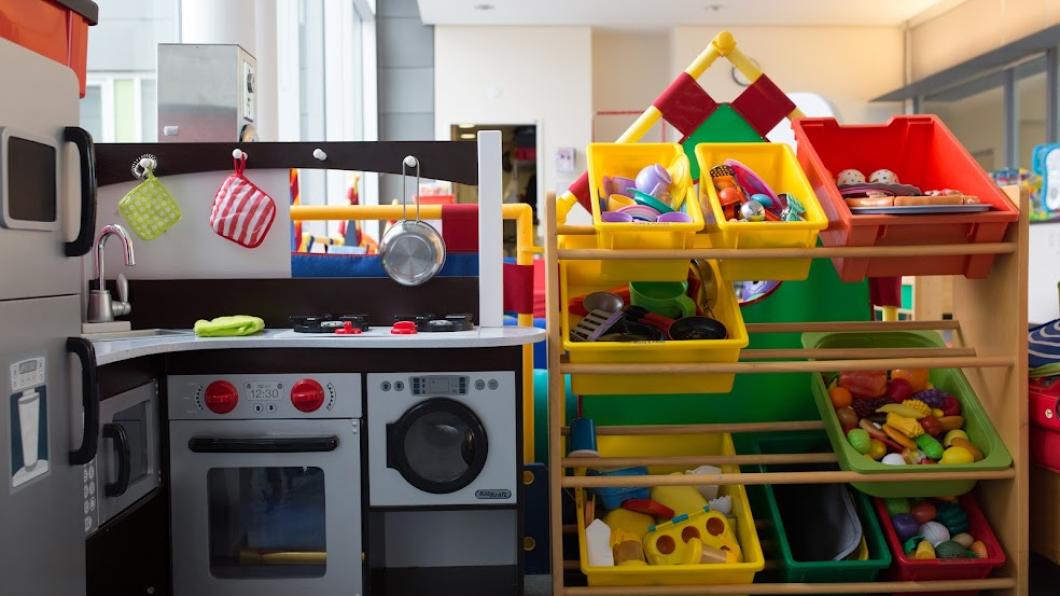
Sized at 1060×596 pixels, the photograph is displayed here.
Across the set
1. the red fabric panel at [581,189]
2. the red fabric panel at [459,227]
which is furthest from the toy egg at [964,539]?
the red fabric panel at [459,227]

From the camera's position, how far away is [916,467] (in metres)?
2.10

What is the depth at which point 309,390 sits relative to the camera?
1.91m

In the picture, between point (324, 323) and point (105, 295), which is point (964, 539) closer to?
point (324, 323)

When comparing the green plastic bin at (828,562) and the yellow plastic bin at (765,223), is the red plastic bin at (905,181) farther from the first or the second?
the green plastic bin at (828,562)

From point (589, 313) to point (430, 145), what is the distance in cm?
58

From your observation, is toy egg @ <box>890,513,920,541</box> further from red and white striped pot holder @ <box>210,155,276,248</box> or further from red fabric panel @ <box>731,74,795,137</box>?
red and white striped pot holder @ <box>210,155,276,248</box>

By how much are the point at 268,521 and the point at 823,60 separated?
23.0 ft

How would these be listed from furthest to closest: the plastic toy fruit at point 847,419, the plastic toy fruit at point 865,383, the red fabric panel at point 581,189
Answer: the red fabric panel at point 581,189
the plastic toy fruit at point 865,383
the plastic toy fruit at point 847,419

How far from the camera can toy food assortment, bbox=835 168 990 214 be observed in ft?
6.66

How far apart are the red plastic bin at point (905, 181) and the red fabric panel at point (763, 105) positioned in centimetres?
27

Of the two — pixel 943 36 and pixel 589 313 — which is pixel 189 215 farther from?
pixel 943 36

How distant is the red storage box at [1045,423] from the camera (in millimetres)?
2098

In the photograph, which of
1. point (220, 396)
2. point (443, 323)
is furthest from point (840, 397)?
point (220, 396)

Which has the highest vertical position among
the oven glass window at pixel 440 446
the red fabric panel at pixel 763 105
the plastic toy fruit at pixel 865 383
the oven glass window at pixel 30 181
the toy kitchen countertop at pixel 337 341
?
the red fabric panel at pixel 763 105
